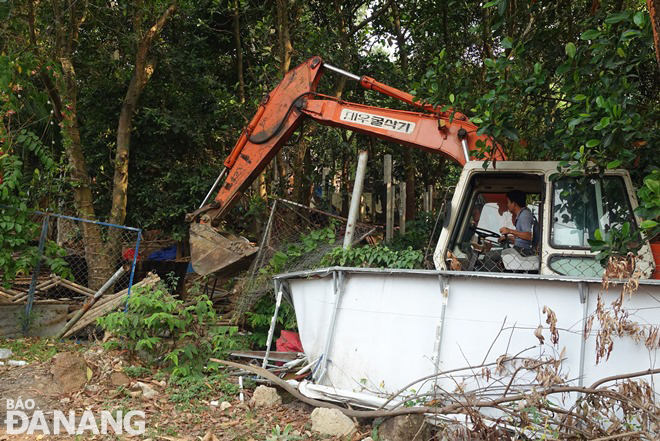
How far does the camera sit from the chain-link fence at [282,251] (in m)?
8.92

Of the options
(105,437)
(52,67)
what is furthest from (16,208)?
(105,437)

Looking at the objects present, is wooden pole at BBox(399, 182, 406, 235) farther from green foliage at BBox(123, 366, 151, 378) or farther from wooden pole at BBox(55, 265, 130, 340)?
green foliage at BBox(123, 366, 151, 378)

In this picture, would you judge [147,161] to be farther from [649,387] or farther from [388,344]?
[649,387]

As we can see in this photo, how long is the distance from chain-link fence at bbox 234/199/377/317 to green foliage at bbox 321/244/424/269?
0.55 m

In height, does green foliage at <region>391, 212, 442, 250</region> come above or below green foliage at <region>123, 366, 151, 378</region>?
above

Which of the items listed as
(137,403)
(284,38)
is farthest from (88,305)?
(284,38)

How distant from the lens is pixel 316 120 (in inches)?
359

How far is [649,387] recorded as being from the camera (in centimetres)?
443

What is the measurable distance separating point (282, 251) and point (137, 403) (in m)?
3.46

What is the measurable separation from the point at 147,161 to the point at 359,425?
36.0 feet

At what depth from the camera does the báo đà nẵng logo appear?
5.61 meters

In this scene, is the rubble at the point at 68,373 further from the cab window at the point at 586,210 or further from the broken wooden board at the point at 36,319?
→ the cab window at the point at 586,210

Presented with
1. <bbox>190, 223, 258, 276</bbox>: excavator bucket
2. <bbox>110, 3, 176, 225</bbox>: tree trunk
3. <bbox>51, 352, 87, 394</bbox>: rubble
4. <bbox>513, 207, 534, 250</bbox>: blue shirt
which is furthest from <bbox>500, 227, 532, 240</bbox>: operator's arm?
<bbox>110, 3, 176, 225</bbox>: tree trunk

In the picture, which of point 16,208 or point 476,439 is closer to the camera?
point 476,439
